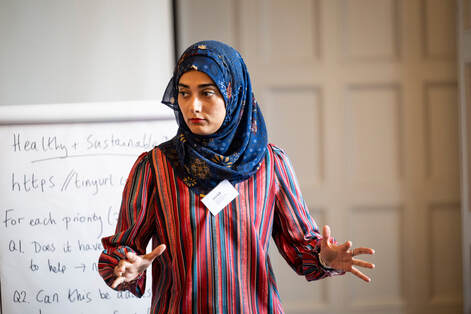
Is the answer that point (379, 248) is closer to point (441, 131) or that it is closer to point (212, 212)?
point (441, 131)

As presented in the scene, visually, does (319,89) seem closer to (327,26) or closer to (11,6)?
(327,26)

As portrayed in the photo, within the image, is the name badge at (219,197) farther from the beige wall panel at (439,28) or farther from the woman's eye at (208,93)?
the beige wall panel at (439,28)

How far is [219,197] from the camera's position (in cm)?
97

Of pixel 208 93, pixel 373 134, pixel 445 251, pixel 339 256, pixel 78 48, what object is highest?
pixel 78 48

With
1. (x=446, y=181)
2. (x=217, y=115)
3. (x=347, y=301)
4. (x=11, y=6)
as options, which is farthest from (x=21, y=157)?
(x=446, y=181)

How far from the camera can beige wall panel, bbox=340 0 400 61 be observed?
7.15 feet

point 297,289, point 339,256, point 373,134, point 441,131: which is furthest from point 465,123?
point 339,256

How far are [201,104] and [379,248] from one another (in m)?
1.63

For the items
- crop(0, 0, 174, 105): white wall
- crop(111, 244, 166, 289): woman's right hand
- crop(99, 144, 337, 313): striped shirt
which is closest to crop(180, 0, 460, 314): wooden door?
crop(0, 0, 174, 105): white wall

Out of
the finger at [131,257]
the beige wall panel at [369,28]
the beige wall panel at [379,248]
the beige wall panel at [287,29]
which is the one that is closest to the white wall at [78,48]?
the beige wall panel at [287,29]

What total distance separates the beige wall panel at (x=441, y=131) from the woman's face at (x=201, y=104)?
1629 mm

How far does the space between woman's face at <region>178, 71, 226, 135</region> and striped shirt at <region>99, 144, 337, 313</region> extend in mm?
131

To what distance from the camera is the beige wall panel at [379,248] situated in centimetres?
224

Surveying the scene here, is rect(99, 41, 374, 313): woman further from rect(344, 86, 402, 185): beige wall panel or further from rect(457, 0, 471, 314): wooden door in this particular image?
rect(457, 0, 471, 314): wooden door
